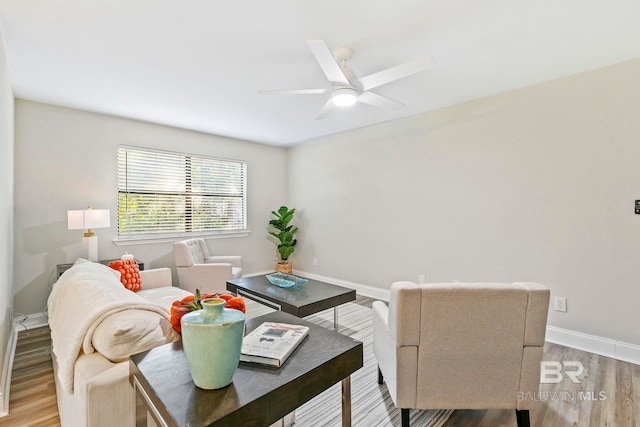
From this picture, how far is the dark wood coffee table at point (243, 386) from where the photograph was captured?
2.56 feet

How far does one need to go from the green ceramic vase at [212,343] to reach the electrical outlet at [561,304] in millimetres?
3099

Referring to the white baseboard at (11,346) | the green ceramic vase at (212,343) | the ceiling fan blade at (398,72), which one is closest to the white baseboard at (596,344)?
the ceiling fan blade at (398,72)

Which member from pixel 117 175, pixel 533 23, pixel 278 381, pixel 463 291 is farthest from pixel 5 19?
pixel 533 23

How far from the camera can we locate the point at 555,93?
9.09 ft

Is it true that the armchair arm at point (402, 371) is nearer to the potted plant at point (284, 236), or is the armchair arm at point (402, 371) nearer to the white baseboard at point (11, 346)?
the white baseboard at point (11, 346)

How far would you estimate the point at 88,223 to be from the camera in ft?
10.0

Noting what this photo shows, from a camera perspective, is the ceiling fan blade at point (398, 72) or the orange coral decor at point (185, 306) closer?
the orange coral decor at point (185, 306)

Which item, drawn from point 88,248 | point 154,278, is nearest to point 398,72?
point 154,278

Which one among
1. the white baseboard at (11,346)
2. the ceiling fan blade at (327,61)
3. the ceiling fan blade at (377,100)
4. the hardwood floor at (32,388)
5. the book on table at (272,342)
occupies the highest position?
the ceiling fan blade at (327,61)

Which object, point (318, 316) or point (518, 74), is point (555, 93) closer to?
point (518, 74)

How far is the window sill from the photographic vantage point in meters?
3.77

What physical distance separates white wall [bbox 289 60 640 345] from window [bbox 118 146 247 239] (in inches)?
74.7

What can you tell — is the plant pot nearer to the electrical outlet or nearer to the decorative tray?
the decorative tray

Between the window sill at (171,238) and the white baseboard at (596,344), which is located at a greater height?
the window sill at (171,238)
